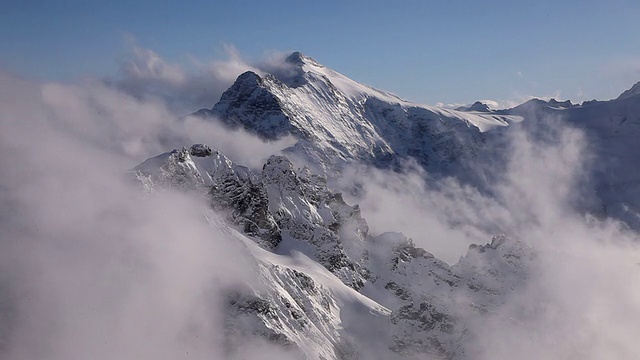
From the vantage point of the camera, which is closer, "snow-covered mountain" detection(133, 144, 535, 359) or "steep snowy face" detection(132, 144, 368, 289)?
"snow-covered mountain" detection(133, 144, 535, 359)

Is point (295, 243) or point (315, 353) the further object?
point (295, 243)

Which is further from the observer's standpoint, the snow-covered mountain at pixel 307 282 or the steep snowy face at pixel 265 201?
the steep snowy face at pixel 265 201

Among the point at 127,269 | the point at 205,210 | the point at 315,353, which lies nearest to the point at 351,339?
the point at 315,353

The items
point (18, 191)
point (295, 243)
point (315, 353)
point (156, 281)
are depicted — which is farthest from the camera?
point (295, 243)

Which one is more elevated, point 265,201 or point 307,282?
point 265,201

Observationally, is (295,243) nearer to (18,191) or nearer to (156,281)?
(156,281)

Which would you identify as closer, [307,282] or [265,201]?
[307,282]

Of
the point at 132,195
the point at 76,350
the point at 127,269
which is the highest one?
the point at 132,195

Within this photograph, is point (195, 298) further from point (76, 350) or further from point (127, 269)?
point (76, 350)

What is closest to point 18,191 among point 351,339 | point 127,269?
point 127,269

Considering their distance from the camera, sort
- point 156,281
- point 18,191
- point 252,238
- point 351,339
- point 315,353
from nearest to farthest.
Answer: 1. point 18,191
2. point 156,281
3. point 315,353
4. point 351,339
5. point 252,238

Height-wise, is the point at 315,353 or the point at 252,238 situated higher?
the point at 252,238
